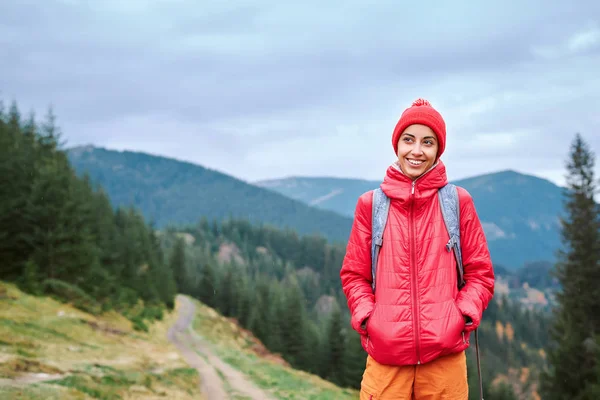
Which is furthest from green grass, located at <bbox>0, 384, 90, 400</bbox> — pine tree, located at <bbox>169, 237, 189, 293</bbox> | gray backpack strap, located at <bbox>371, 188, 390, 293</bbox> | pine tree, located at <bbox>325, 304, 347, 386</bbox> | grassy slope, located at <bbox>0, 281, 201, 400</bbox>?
pine tree, located at <bbox>169, 237, 189, 293</bbox>

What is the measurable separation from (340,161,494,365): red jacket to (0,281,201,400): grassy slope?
21.7 ft

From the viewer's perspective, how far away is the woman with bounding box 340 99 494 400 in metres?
3.63

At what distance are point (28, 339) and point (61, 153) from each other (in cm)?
3179

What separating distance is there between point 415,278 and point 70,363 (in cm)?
992

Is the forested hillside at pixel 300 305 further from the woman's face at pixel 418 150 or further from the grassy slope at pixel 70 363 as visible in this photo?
the woman's face at pixel 418 150

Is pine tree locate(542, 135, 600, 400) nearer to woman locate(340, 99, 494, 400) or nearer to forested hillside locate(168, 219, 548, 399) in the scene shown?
forested hillside locate(168, 219, 548, 399)

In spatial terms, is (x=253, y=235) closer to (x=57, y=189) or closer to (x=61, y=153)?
(x=61, y=153)

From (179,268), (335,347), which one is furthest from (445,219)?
(179,268)

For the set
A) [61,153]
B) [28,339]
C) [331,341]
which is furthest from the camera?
[331,341]

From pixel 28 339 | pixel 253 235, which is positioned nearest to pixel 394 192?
pixel 28 339

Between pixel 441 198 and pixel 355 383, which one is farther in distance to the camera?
pixel 355 383

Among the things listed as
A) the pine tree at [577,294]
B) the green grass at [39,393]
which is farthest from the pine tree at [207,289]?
the green grass at [39,393]

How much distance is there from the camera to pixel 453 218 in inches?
151

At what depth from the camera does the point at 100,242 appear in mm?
36281
